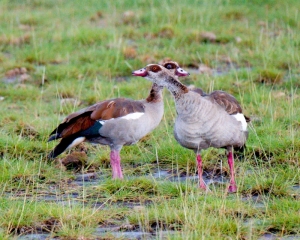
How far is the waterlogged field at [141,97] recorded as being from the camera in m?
5.82

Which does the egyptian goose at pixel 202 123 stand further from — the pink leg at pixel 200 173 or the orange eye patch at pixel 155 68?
the orange eye patch at pixel 155 68

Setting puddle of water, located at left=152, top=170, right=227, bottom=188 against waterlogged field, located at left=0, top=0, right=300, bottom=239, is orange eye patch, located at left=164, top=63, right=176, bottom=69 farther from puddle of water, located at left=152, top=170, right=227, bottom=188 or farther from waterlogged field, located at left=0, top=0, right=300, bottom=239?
puddle of water, located at left=152, top=170, right=227, bottom=188

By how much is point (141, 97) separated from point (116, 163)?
8.71ft

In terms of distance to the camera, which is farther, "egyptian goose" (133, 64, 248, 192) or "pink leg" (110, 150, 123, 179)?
"pink leg" (110, 150, 123, 179)

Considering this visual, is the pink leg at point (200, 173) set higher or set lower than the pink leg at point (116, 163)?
higher

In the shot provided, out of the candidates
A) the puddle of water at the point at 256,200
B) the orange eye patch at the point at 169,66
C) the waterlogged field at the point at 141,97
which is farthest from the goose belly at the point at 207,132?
the orange eye patch at the point at 169,66

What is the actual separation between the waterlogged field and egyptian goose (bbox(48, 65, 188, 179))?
0.27 m

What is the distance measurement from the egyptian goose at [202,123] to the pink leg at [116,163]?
71 centimetres

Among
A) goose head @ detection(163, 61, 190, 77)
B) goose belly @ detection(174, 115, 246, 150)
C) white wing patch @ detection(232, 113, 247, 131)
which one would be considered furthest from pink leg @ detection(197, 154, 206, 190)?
goose head @ detection(163, 61, 190, 77)

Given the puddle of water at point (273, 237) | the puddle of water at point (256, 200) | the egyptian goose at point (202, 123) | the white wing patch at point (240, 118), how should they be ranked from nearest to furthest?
the puddle of water at point (273, 237), the puddle of water at point (256, 200), the egyptian goose at point (202, 123), the white wing patch at point (240, 118)

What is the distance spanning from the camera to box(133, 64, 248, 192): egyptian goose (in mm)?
6688

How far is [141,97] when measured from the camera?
9.84m

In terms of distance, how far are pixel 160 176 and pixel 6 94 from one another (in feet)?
11.5

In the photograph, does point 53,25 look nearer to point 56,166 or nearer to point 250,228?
point 56,166
